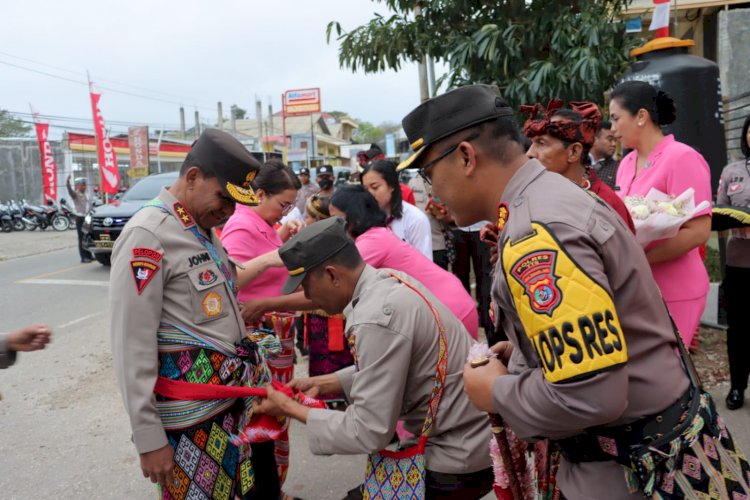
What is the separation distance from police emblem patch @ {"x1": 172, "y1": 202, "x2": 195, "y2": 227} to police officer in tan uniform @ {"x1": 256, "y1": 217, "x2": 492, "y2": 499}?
383 millimetres

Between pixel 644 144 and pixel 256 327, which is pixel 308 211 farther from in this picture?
pixel 644 144

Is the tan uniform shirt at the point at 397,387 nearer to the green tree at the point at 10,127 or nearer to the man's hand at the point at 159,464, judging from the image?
the man's hand at the point at 159,464

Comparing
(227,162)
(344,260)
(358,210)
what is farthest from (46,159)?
(344,260)

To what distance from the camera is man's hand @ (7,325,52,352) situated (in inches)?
91.1

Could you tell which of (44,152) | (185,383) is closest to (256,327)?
(185,383)

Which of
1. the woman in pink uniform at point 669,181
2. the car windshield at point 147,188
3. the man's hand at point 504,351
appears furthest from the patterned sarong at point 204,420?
the car windshield at point 147,188

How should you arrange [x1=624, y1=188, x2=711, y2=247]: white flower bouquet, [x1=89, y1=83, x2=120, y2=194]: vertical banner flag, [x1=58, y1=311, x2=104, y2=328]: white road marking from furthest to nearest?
1. [x1=89, y1=83, x2=120, y2=194]: vertical banner flag
2. [x1=58, y1=311, x2=104, y2=328]: white road marking
3. [x1=624, y1=188, x2=711, y2=247]: white flower bouquet

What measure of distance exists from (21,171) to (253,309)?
3051cm

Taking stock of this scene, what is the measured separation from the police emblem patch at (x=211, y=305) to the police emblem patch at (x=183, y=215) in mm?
284

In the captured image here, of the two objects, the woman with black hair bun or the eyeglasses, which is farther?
the woman with black hair bun

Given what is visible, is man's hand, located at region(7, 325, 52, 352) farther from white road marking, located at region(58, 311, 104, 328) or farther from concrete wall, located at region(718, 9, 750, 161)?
concrete wall, located at region(718, 9, 750, 161)

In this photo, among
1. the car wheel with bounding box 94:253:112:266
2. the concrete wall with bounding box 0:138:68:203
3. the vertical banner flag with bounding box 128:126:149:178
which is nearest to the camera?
the car wheel with bounding box 94:253:112:266

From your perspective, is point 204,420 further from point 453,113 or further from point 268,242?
point 453,113

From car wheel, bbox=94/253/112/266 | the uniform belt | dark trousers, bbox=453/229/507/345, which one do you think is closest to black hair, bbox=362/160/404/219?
dark trousers, bbox=453/229/507/345
